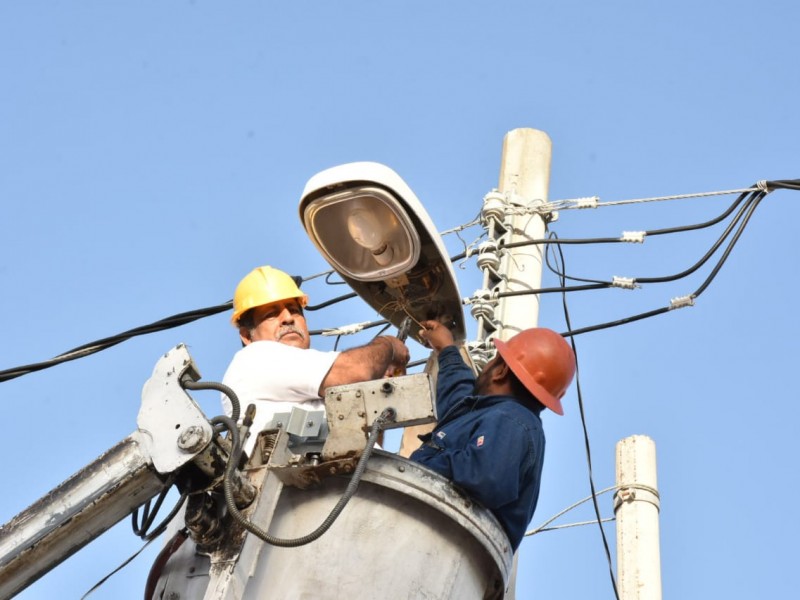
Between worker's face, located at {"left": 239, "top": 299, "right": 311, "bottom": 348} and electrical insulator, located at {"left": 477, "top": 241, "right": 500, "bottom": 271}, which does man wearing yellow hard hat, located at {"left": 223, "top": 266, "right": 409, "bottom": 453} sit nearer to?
worker's face, located at {"left": 239, "top": 299, "right": 311, "bottom": 348}

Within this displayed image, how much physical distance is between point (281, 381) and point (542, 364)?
1067mm

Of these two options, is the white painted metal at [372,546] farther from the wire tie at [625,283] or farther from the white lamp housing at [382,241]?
the wire tie at [625,283]

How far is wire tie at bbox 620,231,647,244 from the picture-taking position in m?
8.19

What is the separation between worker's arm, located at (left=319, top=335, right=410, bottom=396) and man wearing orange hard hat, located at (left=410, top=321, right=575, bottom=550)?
11.5 inches

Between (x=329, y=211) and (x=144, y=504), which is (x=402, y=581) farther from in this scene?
(x=329, y=211)

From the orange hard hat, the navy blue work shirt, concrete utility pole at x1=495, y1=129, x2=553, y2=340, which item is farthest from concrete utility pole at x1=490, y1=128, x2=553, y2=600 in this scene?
the navy blue work shirt

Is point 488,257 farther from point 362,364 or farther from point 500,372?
point 362,364

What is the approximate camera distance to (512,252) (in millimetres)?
7359

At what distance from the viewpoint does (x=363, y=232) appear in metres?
5.36

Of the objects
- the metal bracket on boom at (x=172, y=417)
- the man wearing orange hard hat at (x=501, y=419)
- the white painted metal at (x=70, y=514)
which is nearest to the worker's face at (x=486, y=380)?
the man wearing orange hard hat at (x=501, y=419)

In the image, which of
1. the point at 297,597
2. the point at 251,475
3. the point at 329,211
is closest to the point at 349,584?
the point at 297,597

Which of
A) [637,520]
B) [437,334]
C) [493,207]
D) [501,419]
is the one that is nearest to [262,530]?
[501,419]

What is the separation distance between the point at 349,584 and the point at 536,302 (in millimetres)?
2991

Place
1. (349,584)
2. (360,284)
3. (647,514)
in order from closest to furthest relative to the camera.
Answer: (349,584)
(360,284)
(647,514)
